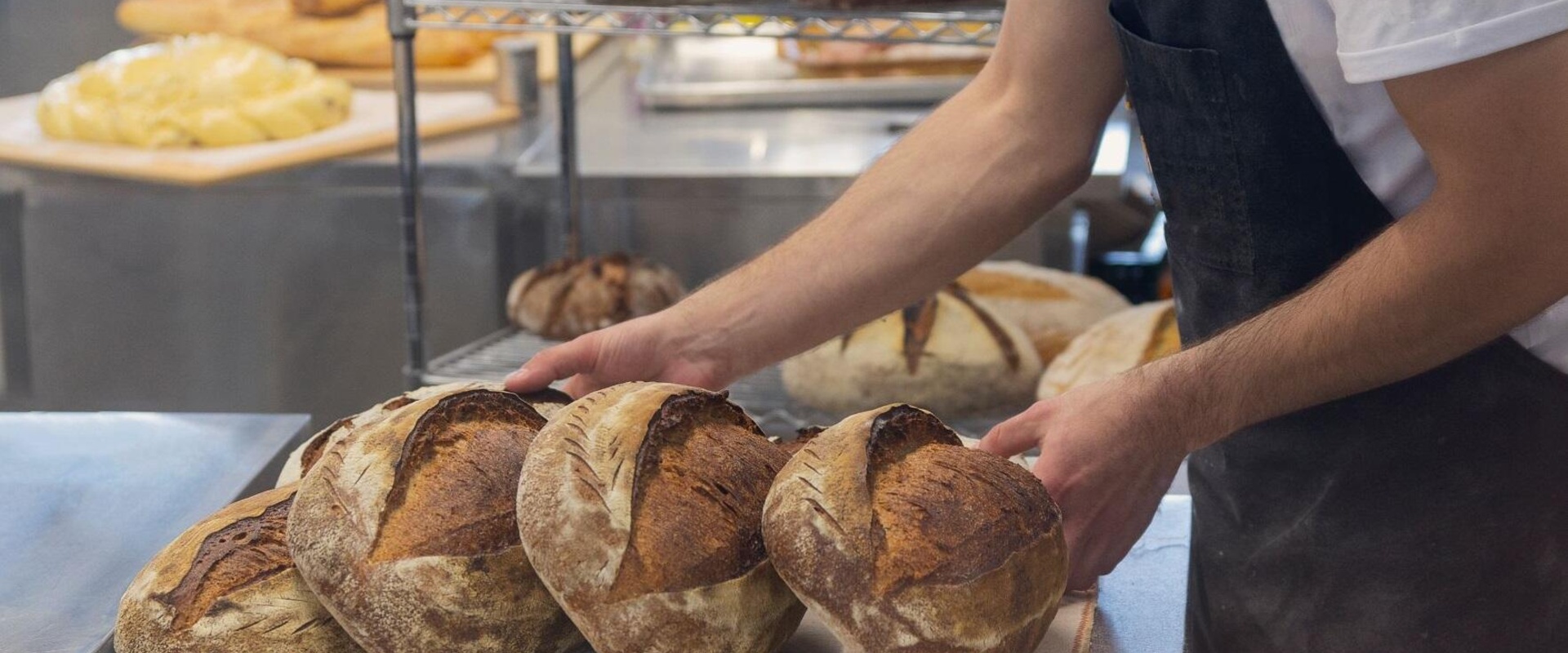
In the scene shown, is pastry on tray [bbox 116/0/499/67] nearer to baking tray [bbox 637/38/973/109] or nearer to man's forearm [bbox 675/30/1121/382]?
baking tray [bbox 637/38/973/109]

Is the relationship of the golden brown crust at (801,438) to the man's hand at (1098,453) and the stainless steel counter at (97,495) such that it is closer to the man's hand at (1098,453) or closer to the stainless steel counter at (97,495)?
the man's hand at (1098,453)

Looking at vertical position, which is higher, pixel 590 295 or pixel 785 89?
pixel 785 89

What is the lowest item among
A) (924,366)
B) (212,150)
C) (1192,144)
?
(924,366)

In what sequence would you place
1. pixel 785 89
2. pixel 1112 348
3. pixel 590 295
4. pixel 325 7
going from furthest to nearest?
pixel 325 7, pixel 785 89, pixel 590 295, pixel 1112 348

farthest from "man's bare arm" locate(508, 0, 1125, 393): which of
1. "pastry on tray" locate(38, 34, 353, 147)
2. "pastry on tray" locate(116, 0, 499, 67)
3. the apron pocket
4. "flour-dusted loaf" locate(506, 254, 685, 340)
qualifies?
"pastry on tray" locate(116, 0, 499, 67)

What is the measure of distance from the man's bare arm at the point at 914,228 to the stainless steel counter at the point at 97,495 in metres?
0.35

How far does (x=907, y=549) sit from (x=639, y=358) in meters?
0.52

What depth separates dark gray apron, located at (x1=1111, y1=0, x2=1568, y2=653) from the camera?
39.9 inches

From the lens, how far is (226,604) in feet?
2.66

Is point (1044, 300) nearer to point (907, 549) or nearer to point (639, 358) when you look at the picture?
point (639, 358)

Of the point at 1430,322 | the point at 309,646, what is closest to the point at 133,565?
the point at 309,646

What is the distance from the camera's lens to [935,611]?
2.47 feet

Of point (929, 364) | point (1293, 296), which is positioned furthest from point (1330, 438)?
point (929, 364)

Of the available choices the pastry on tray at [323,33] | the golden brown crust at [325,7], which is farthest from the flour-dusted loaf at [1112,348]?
the golden brown crust at [325,7]
